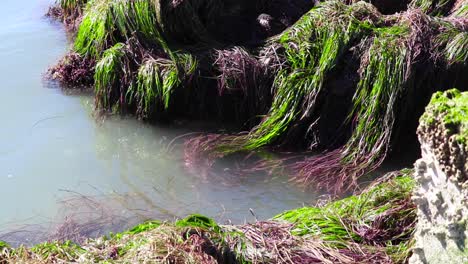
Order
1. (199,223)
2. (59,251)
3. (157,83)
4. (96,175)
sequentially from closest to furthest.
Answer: (59,251), (199,223), (96,175), (157,83)

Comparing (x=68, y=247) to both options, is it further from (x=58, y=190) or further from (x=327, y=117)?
(x=327, y=117)

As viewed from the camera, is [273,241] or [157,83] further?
[157,83]

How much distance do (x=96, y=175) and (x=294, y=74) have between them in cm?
165

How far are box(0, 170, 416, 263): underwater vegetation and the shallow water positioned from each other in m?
0.67

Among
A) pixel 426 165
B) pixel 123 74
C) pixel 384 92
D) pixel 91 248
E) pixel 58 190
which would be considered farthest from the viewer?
Result: pixel 123 74

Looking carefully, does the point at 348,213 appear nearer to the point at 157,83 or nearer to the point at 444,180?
the point at 444,180

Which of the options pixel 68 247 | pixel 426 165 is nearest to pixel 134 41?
pixel 68 247

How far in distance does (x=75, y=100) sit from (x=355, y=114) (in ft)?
7.74

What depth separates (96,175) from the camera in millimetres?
4605

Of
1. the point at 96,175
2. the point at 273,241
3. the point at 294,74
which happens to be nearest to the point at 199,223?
the point at 273,241

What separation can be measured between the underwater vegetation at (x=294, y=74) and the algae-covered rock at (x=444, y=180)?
1653 mm

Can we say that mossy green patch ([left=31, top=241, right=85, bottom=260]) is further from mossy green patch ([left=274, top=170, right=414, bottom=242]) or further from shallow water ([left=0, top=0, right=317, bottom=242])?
mossy green patch ([left=274, top=170, right=414, bottom=242])

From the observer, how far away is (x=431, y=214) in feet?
9.02

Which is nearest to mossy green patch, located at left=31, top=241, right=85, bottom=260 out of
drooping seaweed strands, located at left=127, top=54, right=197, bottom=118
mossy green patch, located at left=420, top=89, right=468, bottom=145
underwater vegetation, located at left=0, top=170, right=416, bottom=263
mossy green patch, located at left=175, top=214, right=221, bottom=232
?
underwater vegetation, located at left=0, top=170, right=416, bottom=263
